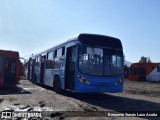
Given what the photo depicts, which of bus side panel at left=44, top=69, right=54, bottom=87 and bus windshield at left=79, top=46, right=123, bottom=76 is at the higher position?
bus windshield at left=79, top=46, right=123, bottom=76

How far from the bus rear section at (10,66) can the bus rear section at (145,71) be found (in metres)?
26.6

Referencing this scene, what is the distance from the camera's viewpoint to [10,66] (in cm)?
2148

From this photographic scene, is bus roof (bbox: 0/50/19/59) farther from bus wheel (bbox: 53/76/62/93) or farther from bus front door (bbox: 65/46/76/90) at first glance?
bus front door (bbox: 65/46/76/90)

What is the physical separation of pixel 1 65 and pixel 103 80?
8899 millimetres

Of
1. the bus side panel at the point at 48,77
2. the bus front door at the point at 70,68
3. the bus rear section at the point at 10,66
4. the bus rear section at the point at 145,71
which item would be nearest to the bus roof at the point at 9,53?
the bus rear section at the point at 10,66

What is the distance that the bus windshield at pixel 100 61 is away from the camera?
1450cm

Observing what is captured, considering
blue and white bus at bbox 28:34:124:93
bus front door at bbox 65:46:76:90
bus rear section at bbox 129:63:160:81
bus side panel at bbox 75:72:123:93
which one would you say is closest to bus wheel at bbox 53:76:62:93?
blue and white bus at bbox 28:34:124:93

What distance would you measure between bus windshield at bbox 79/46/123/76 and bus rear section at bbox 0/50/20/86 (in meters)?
8.30

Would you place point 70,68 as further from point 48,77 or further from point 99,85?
point 48,77

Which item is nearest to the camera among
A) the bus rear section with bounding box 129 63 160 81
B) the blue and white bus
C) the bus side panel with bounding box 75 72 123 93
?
the bus side panel with bounding box 75 72 123 93

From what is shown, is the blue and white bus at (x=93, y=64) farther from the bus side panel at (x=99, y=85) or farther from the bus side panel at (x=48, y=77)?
the bus side panel at (x=48, y=77)

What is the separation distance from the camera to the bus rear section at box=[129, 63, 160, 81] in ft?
142

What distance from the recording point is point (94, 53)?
48.3 ft

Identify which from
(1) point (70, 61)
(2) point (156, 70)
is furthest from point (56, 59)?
(2) point (156, 70)
